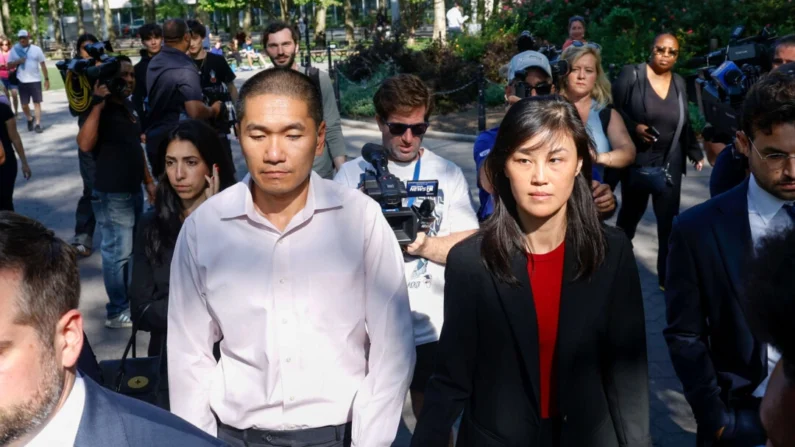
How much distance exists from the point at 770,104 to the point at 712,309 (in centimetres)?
73

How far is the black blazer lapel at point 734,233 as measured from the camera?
302 centimetres

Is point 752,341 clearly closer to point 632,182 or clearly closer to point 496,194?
point 496,194

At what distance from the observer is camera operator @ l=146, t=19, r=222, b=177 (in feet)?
23.6

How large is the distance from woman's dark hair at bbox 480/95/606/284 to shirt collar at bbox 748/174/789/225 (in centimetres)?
57

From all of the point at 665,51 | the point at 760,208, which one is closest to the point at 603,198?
the point at 760,208

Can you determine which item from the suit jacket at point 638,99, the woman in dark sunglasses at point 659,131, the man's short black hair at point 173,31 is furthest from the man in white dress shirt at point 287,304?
the man's short black hair at point 173,31

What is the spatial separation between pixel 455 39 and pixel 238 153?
9842 millimetres

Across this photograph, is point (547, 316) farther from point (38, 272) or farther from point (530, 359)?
point (38, 272)

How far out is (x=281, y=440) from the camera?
294cm

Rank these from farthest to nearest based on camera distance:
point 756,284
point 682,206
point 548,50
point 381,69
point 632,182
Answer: point 381,69 → point 682,206 → point 632,182 → point 548,50 → point 756,284

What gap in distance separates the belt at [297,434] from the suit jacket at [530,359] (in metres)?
0.27

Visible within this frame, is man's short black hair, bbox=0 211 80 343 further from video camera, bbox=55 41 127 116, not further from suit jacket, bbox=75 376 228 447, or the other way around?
video camera, bbox=55 41 127 116

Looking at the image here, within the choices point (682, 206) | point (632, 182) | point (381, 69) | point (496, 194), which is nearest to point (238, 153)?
point (381, 69)

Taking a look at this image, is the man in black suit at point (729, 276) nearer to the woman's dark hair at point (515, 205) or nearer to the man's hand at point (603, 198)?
the woman's dark hair at point (515, 205)
